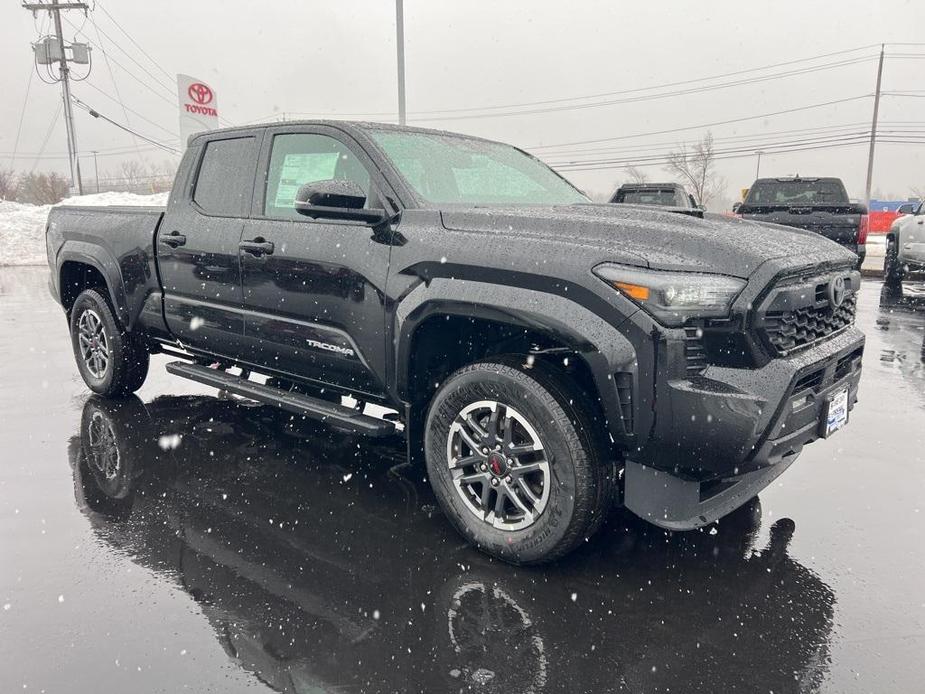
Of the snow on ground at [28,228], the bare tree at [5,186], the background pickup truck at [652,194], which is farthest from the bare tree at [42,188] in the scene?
the background pickup truck at [652,194]

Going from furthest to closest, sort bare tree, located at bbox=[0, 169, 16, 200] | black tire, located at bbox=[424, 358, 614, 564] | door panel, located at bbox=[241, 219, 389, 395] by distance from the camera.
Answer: bare tree, located at bbox=[0, 169, 16, 200] → door panel, located at bbox=[241, 219, 389, 395] → black tire, located at bbox=[424, 358, 614, 564]

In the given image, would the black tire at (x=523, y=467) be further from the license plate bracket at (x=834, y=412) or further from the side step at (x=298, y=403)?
the license plate bracket at (x=834, y=412)

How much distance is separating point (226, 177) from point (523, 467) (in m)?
2.76

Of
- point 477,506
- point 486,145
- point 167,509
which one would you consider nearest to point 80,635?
point 167,509

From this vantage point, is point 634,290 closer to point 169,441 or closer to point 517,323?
point 517,323

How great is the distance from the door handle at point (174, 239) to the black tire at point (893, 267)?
38.0 ft

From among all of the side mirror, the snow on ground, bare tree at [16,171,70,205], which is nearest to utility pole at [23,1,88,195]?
the snow on ground

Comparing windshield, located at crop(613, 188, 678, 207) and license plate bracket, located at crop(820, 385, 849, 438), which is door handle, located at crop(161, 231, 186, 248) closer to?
license plate bracket, located at crop(820, 385, 849, 438)

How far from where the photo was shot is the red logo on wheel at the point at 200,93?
1611 cm

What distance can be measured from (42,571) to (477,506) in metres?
1.87

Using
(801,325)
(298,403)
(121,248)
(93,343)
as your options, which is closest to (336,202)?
(298,403)

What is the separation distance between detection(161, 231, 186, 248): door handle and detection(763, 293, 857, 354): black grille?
3.54 metres

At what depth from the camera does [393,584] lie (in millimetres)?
2867

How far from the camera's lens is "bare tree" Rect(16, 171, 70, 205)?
51906mm
